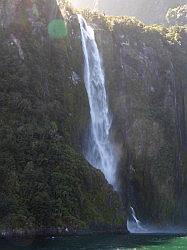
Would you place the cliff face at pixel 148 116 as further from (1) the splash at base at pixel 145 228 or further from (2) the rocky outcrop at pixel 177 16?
(2) the rocky outcrop at pixel 177 16

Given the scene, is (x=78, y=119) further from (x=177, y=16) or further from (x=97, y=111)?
(x=177, y=16)

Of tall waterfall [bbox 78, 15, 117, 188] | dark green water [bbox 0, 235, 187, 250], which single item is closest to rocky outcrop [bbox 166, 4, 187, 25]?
tall waterfall [bbox 78, 15, 117, 188]

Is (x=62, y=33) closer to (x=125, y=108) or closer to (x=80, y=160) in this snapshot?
(x=125, y=108)

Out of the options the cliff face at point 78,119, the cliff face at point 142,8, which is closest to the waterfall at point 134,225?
the cliff face at point 78,119

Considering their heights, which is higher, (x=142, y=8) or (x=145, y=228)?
(x=142, y=8)

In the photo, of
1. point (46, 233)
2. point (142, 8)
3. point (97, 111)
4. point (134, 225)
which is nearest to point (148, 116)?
point (97, 111)

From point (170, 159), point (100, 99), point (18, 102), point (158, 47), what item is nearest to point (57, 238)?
point (18, 102)

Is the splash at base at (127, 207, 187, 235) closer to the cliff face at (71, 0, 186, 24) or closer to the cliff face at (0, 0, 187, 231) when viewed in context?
the cliff face at (0, 0, 187, 231)
